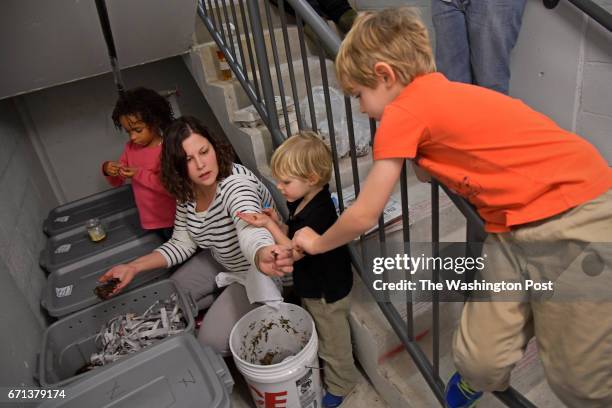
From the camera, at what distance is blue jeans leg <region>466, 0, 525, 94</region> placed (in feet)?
6.31

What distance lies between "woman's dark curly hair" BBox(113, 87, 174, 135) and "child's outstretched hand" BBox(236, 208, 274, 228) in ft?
3.09

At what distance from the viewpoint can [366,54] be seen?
0.93 metres

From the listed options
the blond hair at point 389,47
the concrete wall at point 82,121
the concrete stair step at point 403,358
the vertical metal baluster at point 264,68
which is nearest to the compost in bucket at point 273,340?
the concrete stair step at point 403,358

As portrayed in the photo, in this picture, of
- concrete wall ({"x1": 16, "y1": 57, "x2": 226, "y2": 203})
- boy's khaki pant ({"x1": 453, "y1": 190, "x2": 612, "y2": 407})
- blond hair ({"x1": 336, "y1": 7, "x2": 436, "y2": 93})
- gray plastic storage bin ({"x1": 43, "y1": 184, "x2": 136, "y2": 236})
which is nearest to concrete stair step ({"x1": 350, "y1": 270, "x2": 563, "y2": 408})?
boy's khaki pant ({"x1": 453, "y1": 190, "x2": 612, "y2": 407})

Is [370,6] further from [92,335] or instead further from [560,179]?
[92,335]

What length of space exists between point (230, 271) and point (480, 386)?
1.20m

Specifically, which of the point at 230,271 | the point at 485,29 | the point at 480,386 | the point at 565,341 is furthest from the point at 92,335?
the point at 485,29

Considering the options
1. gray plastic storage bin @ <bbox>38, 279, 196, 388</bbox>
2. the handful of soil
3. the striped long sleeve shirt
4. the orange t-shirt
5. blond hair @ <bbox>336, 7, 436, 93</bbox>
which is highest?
blond hair @ <bbox>336, 7, 436, 93</bbox>

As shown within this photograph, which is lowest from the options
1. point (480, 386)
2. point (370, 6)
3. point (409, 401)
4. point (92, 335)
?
point (409, 401)

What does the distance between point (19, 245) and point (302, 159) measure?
1.47m

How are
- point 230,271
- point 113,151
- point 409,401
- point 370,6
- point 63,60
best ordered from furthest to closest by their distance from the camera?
point 113,151
point 370,6
point 63,60
point 230,271
point 409,401

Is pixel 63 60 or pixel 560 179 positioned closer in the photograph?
pixel 560 179

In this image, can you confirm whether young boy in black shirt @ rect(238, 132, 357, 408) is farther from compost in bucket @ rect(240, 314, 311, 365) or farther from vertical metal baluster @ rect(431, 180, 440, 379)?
vertical metal baluster @ rect(431, 180, 440, 379)

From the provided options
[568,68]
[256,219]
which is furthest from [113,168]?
[568,68]
